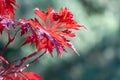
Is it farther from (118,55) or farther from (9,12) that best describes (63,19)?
(118,55)

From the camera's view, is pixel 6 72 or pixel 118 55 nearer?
pixel 6 72

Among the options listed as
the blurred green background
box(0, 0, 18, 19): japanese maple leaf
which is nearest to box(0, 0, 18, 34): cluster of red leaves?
box(0, 0, 18, 19): japanese maple leaf

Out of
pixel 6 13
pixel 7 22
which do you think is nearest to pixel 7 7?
pixel 6 13

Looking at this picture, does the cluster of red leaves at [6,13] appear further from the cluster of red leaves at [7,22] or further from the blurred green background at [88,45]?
the blurred green background at [88,45]

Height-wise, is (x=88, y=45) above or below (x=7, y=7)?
above

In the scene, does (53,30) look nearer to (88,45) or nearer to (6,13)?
(6,13)

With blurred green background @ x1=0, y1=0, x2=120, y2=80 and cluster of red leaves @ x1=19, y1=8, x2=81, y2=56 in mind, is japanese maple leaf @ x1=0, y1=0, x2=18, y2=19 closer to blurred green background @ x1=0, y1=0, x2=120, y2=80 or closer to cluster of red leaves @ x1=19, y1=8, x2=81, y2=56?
cluster of red leaves @ x1=19, y1=8, x2=81, y2=56

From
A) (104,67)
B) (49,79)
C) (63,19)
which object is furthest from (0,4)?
(104,67)

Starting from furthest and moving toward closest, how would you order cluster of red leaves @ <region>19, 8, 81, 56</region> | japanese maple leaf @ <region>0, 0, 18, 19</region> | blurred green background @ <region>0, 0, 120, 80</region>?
1. blurred green background @ <region>0, 0, 120, 80</region>
2. japanese maple leaf @ <region>0, 0, 18, 19</region>
3. cluster of red leaves @ <region>19, 8, 81, 56</region>
